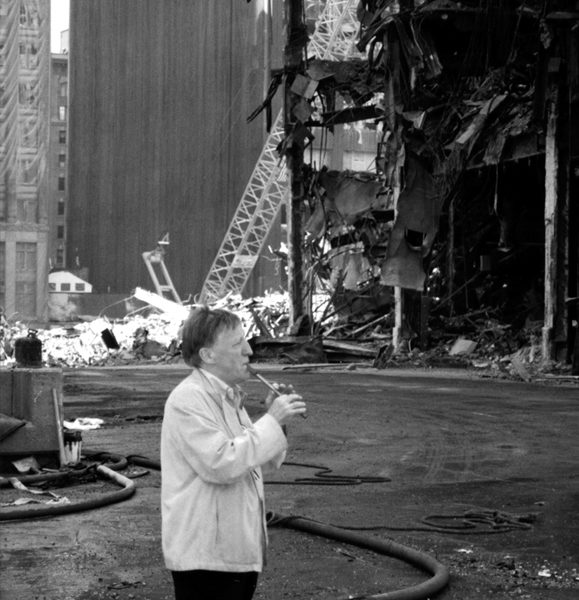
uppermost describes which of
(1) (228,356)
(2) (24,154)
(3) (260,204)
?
(2) (24,154)

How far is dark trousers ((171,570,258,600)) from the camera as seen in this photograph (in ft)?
12.9

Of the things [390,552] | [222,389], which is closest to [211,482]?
[222,389]

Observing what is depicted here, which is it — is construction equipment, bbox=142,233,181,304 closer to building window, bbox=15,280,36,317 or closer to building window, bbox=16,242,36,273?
building window, bbox=16,242,36,273

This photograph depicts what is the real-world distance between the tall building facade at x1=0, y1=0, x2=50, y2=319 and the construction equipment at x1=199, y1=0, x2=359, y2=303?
30.2 feet

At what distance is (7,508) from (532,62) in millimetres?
18938

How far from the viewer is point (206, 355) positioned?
13.3 ft

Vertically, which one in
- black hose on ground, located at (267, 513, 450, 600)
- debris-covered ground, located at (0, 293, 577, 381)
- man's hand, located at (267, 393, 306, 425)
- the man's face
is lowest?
debris-covered ground, located at (0, 293, 577, 381)

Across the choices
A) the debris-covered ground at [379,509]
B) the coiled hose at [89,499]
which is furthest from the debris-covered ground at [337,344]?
the coiled hose at [89,499]

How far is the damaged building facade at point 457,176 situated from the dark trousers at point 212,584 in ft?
64.2

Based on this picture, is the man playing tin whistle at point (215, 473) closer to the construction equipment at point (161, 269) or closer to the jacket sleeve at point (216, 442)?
the jacket sleeve at point (216, 442)

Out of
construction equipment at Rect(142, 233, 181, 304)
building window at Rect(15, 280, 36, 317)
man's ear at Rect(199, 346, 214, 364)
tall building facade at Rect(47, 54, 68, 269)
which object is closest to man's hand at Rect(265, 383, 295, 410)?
man's ear at Rect(199, 346, 214, 364)

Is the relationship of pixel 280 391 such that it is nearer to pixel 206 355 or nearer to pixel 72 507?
pixel 206 355

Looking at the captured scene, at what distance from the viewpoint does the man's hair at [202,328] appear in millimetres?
4059

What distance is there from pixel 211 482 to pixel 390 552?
3.14m
